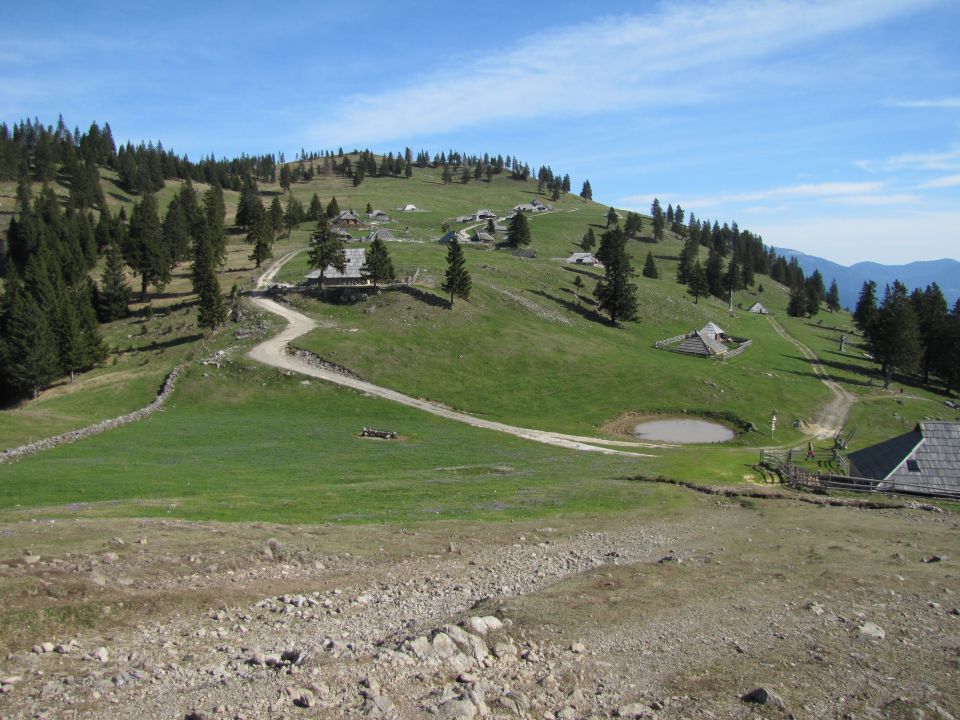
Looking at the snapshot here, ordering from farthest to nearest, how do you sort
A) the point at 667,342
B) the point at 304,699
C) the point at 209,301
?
the point at 667,342, the point at 209,301, the point at 304,699

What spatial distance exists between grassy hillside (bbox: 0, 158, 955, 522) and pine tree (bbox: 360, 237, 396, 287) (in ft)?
15.1

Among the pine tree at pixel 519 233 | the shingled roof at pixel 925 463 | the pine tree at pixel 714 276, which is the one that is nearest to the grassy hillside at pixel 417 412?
the shingled roof at pixel 925 463

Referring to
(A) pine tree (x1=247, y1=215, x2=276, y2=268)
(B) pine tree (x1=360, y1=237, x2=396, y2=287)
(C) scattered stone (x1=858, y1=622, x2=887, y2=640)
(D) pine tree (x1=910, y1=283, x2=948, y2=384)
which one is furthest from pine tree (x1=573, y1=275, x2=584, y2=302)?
(C) scattered stone (x1=858, y1=622, x2=887, y2=640)

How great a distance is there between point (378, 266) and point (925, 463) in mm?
68035

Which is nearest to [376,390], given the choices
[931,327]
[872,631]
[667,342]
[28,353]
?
[28,353]

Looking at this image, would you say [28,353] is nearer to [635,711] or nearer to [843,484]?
[635,711]

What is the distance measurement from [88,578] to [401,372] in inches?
2033

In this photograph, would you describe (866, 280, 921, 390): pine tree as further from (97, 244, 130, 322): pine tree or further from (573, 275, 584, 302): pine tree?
(97, 244, 130, 322): pine tree

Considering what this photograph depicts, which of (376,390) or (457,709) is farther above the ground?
(457,709)

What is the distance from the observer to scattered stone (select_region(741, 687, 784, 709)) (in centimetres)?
1255

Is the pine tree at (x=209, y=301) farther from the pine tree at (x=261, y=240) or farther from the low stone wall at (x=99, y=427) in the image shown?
the pine tree at (x=261, y=240)

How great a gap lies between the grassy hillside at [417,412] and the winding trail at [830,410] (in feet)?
4.90

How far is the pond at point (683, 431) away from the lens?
57938 millimetres

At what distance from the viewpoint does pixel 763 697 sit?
1265 cm
